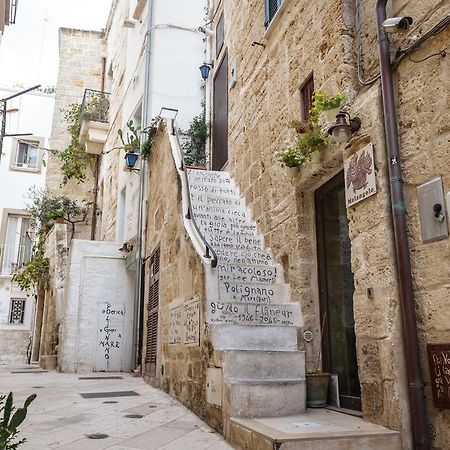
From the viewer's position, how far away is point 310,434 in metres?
3.16

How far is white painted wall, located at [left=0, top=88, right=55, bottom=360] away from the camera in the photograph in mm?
19656

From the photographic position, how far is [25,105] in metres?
21.9

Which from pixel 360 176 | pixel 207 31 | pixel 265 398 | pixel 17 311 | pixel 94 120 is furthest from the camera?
pixel 17 311

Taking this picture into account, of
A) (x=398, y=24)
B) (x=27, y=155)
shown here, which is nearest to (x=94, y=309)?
(x=398, y=24)

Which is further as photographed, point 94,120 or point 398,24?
point 94,120

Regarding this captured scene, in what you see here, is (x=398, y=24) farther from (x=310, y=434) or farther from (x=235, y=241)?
(x=235, y=241)

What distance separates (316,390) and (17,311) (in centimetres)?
1774

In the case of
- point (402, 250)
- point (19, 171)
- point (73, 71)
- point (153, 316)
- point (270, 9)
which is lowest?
point (153, 316)

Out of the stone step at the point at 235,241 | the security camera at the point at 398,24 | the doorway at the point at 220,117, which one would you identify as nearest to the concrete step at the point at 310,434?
the stone step at the point at 235,241

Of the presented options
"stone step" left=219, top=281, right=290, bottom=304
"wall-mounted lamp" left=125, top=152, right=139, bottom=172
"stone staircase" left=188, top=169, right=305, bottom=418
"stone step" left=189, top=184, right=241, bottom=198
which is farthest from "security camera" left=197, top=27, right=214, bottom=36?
"stone step" left=219, top=281, right=290, bottom=304

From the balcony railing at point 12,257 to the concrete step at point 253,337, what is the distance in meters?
17.4

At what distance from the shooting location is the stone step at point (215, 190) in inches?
295

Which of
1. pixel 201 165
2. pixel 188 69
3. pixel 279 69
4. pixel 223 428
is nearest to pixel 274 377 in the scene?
pixel 223 428

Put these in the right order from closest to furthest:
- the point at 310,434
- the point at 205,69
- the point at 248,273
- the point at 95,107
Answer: the point at 310,434, the point at 248,273, the point at 205,69, the point at 95,107
